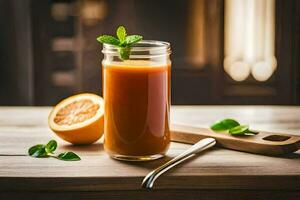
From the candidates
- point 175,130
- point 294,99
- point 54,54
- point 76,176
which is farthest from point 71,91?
point 76,176

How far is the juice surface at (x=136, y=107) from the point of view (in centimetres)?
117

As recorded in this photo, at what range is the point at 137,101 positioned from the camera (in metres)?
1.17

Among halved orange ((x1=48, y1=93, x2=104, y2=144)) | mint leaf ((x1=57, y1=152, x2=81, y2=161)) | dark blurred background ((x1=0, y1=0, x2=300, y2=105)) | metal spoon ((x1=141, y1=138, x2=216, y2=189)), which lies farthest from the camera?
dark blurred background ((x1=0, y1=0, x2=300, y2=105))

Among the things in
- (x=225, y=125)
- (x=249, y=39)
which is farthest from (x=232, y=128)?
(x=249, y=39)

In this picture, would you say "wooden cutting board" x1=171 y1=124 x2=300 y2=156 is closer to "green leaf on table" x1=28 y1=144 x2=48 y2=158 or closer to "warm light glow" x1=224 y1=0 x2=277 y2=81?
"green leaf on table" x1=28 y1=144 x2=48 y2=158

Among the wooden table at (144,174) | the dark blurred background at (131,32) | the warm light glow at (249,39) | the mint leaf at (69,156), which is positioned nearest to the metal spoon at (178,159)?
the wooden table at (144,174)

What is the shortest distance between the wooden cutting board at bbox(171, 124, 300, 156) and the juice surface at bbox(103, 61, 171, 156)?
14 cm

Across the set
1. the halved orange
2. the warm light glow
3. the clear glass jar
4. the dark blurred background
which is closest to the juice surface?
the clear glass jar

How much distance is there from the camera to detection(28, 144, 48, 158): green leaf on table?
1221mm

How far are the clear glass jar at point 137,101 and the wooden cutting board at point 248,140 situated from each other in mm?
136

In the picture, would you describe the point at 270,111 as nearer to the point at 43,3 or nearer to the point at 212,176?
the point at 212,176

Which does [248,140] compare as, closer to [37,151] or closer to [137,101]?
[137,101]

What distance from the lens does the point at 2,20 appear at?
3.36 m

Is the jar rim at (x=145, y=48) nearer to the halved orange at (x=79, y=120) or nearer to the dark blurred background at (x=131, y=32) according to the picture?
the halved orange at (x=79, y=120)
